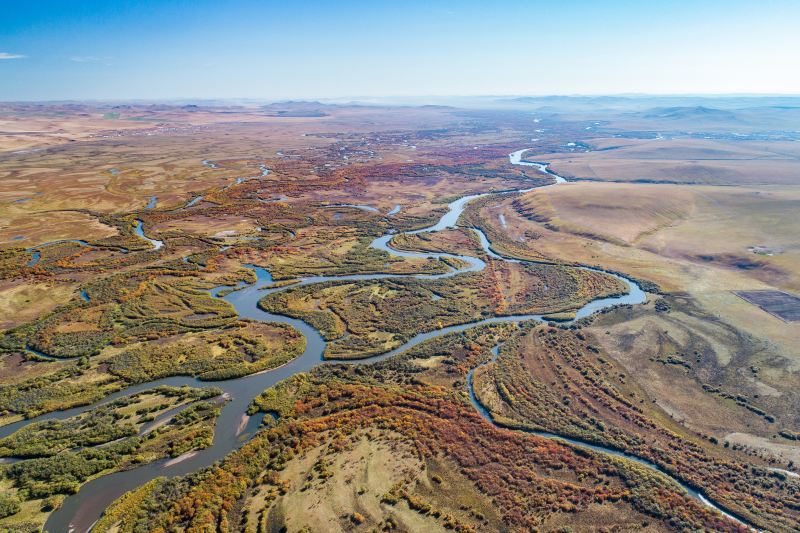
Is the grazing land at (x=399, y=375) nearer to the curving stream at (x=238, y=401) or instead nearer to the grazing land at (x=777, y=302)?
the curving stream at (x=238, y=401)

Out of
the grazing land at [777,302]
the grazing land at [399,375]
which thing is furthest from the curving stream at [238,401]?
the grazing land at [777,302]

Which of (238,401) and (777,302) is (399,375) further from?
(777,302)

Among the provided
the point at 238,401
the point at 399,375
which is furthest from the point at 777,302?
the point at 238,401

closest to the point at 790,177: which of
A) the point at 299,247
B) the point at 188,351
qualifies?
the point at 299,247

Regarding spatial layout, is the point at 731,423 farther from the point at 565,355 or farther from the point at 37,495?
the point at 37,495

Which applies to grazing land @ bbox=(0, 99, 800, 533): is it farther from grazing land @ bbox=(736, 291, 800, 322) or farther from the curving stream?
grazing land @ bbox=(736, 291, 800, 322)

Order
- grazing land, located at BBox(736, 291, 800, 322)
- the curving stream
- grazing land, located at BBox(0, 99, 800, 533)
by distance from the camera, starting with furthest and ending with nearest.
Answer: grazing land, located at BBox(736, 291, 800, 322) < grazing land, located at BBox(0, 99, 800, 533) < the curving stream

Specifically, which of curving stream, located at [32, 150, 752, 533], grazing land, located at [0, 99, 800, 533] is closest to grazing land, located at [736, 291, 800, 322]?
grazing land, located at [0, 99, 800, 533]
